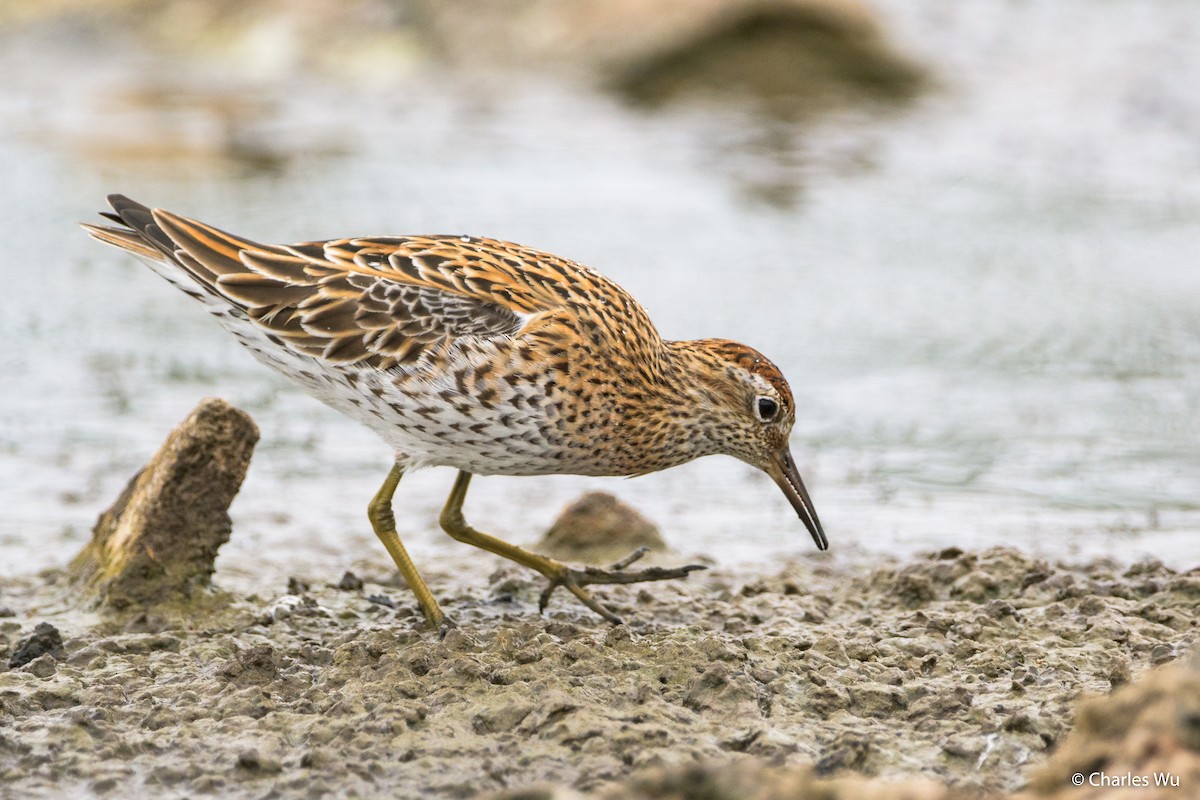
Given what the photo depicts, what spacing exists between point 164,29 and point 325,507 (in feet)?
52.7

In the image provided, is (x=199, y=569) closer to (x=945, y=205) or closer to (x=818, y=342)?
(x=818, y=342)

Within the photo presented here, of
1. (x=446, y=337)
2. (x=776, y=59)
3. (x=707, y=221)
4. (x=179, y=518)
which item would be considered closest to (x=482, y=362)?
(x=446, y=337)

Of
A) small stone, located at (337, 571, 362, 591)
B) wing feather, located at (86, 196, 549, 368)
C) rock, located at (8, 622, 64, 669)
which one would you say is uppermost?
wing feather, located at (86, 196, 549, 368)

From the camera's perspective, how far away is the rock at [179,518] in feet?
22.0

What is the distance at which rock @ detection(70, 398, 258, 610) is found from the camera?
6715mm

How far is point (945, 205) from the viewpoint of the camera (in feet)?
50.2

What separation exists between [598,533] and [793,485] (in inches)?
46.3

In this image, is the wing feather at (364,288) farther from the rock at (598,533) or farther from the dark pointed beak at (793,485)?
the rock at (598,533)

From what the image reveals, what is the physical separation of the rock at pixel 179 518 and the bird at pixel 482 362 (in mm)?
444

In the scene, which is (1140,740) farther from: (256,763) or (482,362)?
(482,362)

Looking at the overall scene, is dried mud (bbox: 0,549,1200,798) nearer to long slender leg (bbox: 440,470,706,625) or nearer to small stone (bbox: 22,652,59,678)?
small stone (bbox: 22,652,59,678)

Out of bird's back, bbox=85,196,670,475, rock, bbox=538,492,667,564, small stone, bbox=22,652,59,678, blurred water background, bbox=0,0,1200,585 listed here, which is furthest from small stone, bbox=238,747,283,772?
rock, bbox=538,492,667,564

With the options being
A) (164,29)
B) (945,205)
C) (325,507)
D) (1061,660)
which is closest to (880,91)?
(945,205)

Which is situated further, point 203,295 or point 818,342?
point 818,342
